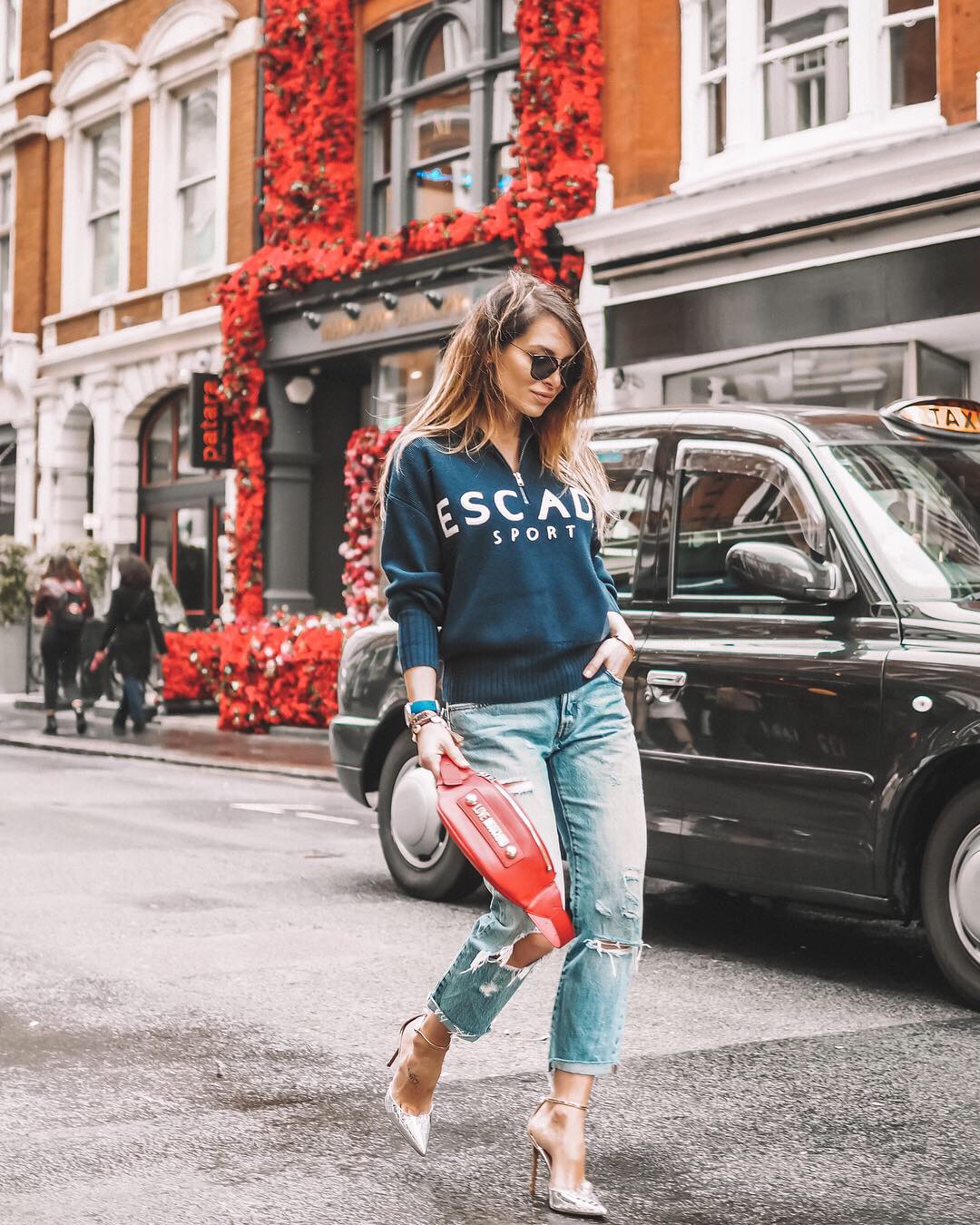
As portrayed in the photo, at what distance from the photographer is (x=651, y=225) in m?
15.2

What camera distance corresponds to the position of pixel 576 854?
3615 millimetres

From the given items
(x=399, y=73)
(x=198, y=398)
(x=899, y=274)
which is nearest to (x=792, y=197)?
(x=899, y=274)

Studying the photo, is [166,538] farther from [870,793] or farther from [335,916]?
[870,793]

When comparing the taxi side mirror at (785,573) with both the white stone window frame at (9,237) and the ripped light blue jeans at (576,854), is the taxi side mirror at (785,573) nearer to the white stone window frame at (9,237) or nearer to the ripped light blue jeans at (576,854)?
the ripped light blue jeans at (576,854)

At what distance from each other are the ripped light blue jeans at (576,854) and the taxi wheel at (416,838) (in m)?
3.21

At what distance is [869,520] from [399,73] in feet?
49.4

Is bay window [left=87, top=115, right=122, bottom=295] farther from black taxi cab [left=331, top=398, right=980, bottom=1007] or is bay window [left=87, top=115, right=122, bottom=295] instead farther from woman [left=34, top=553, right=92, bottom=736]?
black taxi cab [left=331, top=398, right=980, bottom=1007]

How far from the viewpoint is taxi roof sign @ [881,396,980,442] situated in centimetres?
614

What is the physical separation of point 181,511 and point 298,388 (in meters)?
3.69

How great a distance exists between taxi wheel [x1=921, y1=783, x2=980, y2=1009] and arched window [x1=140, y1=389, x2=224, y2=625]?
56.9ft

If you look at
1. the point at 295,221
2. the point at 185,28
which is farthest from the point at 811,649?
the point at 185,28

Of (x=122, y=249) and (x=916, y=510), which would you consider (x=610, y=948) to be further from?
(x=122, y=249)

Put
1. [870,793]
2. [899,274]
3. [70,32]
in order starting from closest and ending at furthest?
[870,793]
[899,274]
[70,32]

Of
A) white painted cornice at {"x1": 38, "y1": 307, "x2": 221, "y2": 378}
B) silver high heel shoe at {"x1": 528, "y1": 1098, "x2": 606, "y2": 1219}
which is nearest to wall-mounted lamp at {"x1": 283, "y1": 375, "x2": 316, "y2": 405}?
white painted cornice at {"x1": 38, "y1": 307, "x2": 221, "y2": 378}
